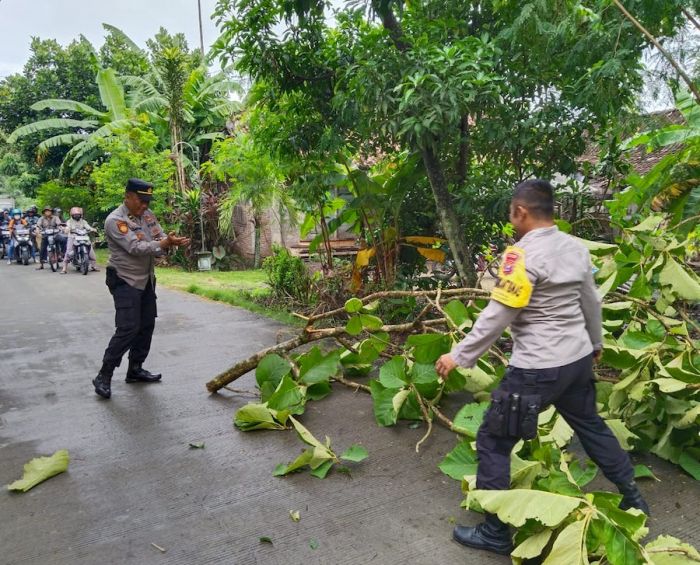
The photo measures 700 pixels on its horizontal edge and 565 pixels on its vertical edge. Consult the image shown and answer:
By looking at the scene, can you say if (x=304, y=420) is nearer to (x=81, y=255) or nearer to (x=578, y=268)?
(x=578, y=268)

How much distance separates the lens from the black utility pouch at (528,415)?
2.52 m

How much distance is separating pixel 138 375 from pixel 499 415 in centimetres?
379

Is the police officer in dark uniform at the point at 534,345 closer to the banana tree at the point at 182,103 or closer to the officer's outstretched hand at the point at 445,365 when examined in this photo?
the officer's outstretched hand at the point at 445,365

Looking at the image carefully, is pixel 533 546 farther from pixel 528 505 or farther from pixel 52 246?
pixel 52 246

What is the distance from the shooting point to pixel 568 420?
278 centimetres

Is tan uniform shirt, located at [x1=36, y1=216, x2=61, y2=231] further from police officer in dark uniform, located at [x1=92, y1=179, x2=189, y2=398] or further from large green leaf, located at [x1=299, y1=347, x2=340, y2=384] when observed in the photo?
large green leaf, located at [x1=299, y1=347, x2=340, y2=384]

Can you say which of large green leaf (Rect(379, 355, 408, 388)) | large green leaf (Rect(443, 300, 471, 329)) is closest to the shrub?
large green leaf (Rect(443, 300, 471, 329))

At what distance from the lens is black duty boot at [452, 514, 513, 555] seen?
2604 mm

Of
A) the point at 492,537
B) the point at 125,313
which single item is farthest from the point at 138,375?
the point at 492,537

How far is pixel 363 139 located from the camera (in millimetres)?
6703

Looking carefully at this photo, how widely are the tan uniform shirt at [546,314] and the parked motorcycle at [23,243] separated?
1927 centimetres

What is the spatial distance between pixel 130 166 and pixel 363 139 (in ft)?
38.9

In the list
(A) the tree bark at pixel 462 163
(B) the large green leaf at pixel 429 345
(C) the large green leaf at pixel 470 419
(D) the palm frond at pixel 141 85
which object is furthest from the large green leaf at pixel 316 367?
(D) the palm frond at pixel 141 85

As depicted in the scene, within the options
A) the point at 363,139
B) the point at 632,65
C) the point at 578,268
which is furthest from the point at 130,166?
the point at 578,268
